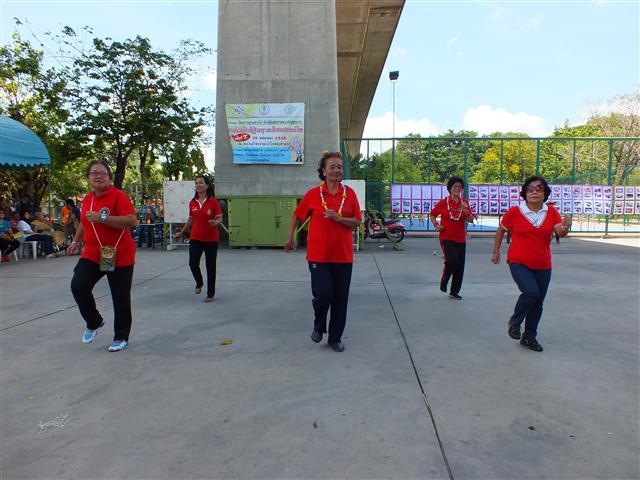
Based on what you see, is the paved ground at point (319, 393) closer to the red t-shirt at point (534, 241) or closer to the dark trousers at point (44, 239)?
the red t-shirt at point (534, 241)

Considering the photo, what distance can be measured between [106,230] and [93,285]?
542 mm

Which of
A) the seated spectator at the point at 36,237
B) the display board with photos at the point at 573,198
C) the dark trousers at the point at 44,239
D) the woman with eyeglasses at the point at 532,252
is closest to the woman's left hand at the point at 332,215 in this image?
the woman with eyeglasses at the point at 532,252

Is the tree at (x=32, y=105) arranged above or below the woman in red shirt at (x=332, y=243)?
above

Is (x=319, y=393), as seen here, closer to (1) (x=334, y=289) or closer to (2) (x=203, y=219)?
(1) (x=334, y=289)

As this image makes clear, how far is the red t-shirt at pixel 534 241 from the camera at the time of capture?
4.32m

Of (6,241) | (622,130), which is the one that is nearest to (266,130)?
(6,241)

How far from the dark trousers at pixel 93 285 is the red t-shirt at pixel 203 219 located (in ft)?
7.01

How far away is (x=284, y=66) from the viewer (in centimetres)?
1343

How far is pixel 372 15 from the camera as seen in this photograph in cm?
2089

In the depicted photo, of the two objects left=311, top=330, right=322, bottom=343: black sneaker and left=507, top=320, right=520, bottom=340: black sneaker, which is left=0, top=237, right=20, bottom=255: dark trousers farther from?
left=507, top=320, right=520, bottom=340: black sneaker

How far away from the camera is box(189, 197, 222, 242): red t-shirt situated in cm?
650

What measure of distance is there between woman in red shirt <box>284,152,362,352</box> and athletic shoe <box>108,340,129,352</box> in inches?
74.8

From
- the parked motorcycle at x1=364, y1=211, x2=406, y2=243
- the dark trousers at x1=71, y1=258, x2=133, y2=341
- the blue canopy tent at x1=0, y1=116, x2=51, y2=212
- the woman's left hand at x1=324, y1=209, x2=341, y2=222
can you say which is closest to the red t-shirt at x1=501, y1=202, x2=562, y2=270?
the woman's left hand at x1=324, y1=209, x2=341, y2=222

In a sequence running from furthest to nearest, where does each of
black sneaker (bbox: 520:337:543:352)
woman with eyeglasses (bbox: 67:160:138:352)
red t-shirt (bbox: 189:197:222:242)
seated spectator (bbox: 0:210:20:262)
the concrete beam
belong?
the concrete beam < seated spectator (bbox: 0:210:20:262) < red t-shirt (bbox: 189:197:222:242) < black sneaker (bbox: 520:337:543:352) < woman with eyeglasses (bbox: 67:160:138:352)
